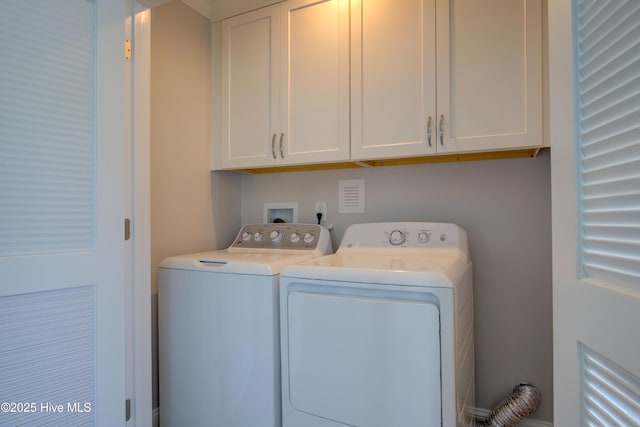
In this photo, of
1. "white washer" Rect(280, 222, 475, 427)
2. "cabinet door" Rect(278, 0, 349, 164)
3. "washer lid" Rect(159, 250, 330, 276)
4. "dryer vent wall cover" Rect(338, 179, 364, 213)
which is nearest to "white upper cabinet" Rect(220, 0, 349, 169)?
"cabinet door" Rect(278, 0, 349, 164)

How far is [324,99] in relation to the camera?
1833mm

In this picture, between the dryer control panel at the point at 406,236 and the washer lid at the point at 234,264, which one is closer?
the washer lid at the point at 234,264

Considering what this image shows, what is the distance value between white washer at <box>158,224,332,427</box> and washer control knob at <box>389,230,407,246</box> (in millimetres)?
419

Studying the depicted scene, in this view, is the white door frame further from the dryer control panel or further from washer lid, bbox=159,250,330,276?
the dryer control panel

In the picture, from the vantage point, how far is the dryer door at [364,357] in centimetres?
114

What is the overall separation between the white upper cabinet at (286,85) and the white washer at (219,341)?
60cm

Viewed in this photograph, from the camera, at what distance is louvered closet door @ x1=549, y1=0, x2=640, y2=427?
21.6 inches

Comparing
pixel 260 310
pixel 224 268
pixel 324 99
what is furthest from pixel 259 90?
pixel 260 310

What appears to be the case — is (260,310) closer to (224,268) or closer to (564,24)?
(224,268)

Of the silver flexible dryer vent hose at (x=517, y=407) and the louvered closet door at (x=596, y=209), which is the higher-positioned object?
the louvered closet door at (x=596, y=209)

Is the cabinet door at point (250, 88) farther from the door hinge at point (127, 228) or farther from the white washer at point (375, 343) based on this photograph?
the white washer at point (375, 343)

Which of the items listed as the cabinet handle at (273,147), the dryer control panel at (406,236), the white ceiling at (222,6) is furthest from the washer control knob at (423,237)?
the white ceiling at (222,6)

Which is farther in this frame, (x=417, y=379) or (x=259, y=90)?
(x=259, y=90)

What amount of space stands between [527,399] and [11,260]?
80.1 inches
